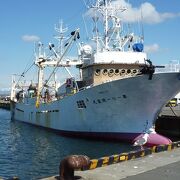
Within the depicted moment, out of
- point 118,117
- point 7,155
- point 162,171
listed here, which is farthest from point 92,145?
point 162,171

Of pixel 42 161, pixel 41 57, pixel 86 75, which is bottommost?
pixel 42 161

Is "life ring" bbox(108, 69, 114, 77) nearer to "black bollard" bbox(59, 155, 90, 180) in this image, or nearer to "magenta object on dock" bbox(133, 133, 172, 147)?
"magenta object on dock" bbox(133, 133, 172, 147)

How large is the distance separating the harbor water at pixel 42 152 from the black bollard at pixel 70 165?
21.0 feet

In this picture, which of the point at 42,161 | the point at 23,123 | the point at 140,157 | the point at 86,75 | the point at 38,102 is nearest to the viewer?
the point at 140,157

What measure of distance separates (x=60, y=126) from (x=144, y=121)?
894 centimetres

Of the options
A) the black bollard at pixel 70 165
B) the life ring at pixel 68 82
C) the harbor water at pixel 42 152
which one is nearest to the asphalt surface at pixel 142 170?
the black bollard at pixel 70 165

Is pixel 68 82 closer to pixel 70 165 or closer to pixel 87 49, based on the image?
pixel 87 49

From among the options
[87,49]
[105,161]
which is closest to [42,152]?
[105,161]

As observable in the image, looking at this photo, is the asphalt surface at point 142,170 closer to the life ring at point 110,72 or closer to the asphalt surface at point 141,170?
the asphalt surface at point 141,170

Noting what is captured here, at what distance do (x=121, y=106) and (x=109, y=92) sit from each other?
1196 millimetres

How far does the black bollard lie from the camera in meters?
9.65

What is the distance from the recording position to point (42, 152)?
22.9 m

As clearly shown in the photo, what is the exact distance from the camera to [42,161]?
1977 cm

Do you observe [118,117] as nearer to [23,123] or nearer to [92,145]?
[92,145]
